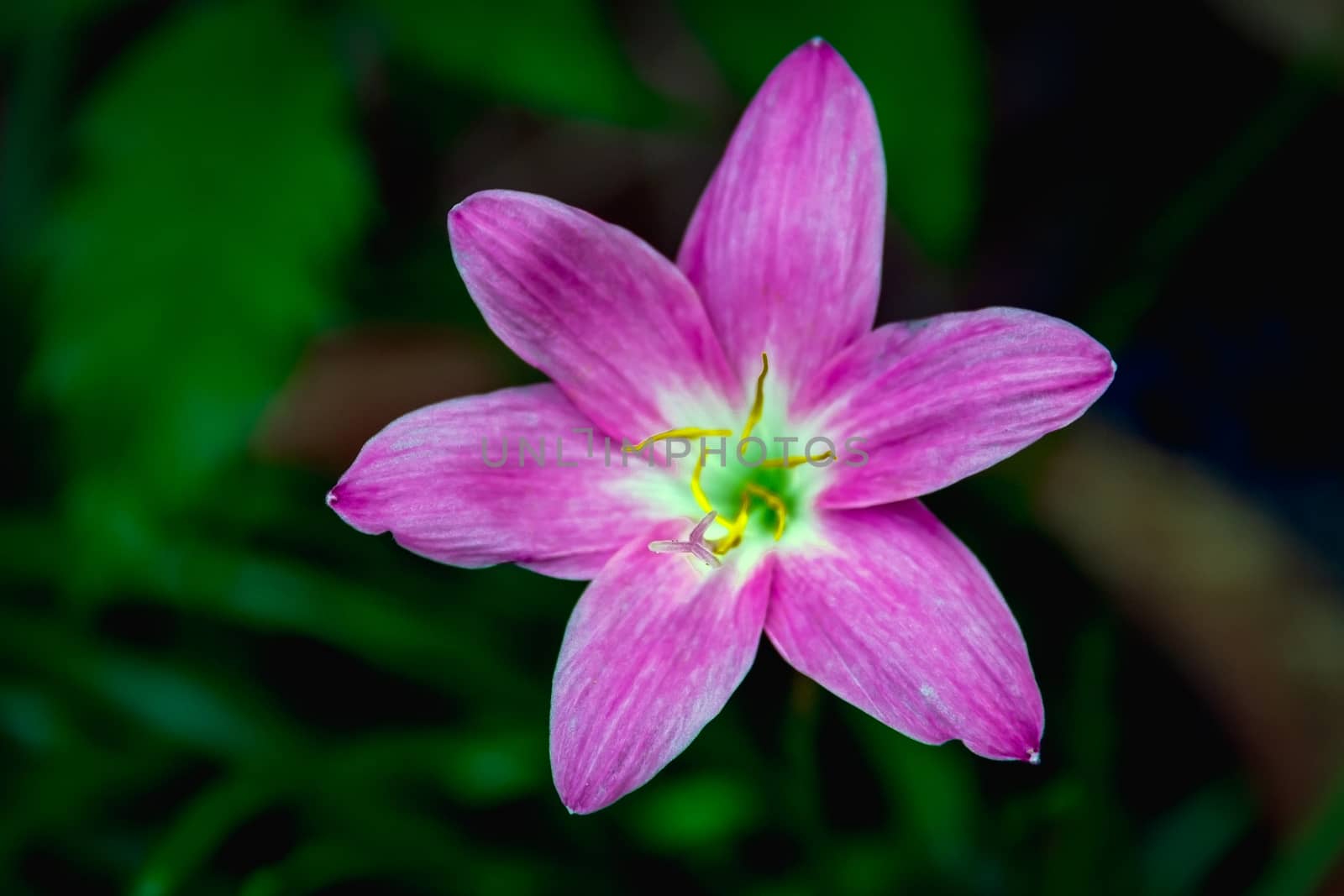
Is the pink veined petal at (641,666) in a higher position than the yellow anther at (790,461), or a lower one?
lower

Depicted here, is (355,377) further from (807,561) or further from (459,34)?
(807,561)

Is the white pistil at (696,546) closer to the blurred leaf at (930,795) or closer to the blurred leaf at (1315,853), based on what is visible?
the blurred leaf at (930,795)

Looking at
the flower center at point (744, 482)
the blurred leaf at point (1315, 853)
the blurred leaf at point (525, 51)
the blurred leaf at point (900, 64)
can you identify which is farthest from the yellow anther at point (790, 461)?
the blurred leaf at point (1315, 853)

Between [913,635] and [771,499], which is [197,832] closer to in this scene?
[771,499]

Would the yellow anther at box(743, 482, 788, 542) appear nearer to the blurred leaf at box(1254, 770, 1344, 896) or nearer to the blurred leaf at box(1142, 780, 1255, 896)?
the blurred leaf at box(1254, 770, 1344, 896)

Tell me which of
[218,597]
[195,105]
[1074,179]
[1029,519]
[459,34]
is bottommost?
[218,597]

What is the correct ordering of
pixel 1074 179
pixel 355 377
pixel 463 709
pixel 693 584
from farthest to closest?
pixel 1074 179 < pixel 355 377 < pixel 463 709 < pixel 693 584

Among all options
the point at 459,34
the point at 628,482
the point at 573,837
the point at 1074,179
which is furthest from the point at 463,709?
the point at 1074,179

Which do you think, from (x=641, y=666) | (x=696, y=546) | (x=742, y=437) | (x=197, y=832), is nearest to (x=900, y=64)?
(x=742, y=437)
